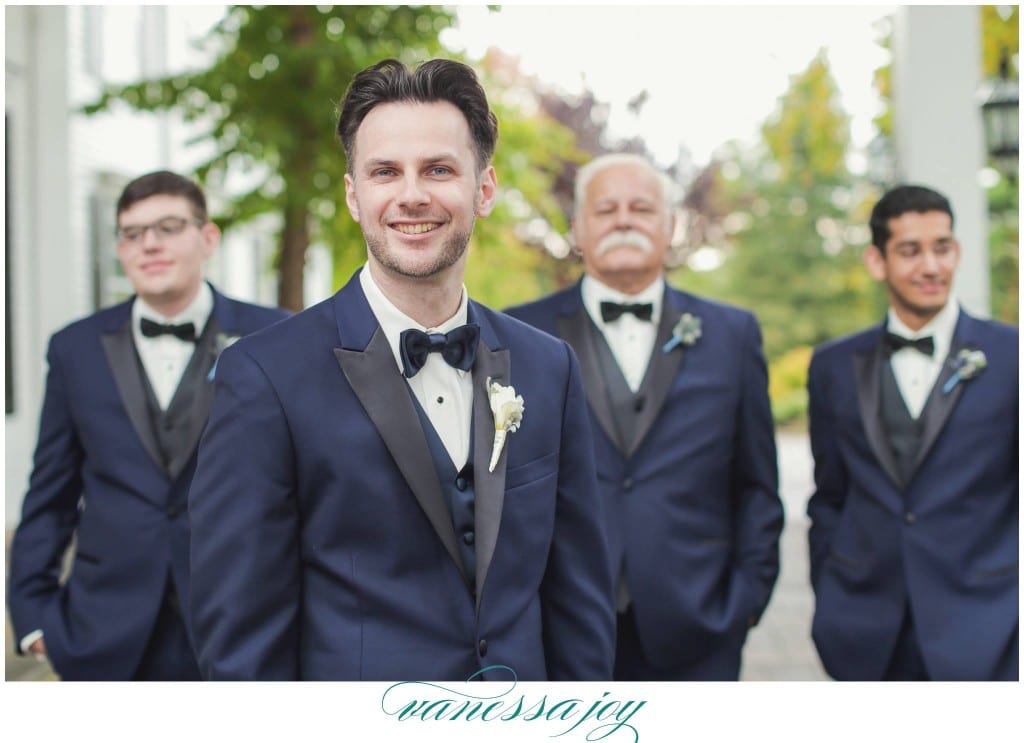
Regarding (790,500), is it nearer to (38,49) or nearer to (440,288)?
(38,49)

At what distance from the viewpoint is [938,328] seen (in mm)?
3850

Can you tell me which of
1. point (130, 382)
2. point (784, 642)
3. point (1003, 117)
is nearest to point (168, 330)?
point (130, 382)

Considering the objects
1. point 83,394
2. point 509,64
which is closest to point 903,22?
point 83,394

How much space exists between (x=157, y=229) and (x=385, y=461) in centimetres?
175

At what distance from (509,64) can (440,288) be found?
18.1 m

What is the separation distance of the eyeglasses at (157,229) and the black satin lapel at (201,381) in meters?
0.31

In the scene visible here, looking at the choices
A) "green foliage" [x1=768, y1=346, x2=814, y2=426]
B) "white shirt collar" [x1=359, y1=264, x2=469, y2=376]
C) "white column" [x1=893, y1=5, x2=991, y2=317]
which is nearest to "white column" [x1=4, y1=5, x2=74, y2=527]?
"white column" [x1=893, y1=5, x2=991, y2=317]

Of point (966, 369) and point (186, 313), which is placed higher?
point (186, 313)

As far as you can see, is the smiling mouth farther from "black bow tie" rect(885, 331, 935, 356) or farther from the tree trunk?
the tree trunk

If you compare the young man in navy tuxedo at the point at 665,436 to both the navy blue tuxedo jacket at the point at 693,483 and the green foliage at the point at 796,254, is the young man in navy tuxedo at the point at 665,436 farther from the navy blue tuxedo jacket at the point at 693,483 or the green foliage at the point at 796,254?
the green foliage at the point at 796,254

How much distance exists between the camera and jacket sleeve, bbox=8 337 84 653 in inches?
141

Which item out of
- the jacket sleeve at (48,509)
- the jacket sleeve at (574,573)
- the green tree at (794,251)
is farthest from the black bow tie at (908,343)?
the green tree at (794,251)

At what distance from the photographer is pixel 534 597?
2.49m

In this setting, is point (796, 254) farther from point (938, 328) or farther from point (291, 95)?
point (938, 328)
